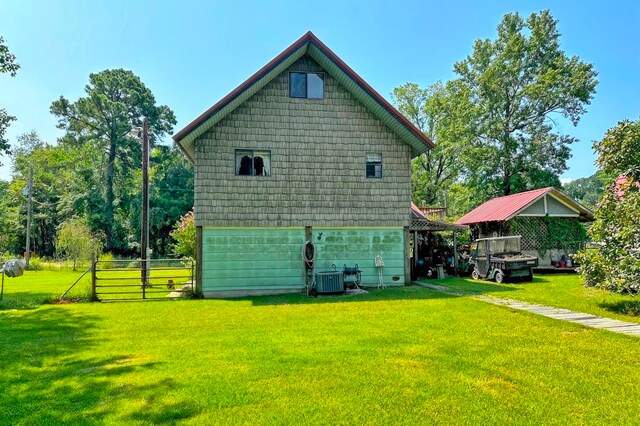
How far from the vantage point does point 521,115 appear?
27531 millimetres

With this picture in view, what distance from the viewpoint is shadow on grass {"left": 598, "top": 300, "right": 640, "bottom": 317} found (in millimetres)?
8363

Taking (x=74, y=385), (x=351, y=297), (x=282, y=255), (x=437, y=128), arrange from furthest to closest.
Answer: (x=437, y=128) → (x=282, y=255) → (x=351, y=297) → (x=74, y=385)

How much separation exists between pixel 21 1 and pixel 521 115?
2751 cm

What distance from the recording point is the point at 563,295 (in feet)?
36.2

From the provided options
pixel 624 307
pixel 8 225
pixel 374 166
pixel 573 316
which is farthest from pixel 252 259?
pixel 8 225

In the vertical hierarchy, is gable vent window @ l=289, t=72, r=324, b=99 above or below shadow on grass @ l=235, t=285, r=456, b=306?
above

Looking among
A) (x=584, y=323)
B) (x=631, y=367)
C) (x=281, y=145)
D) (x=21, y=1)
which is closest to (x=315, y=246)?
(x=281, y=145)

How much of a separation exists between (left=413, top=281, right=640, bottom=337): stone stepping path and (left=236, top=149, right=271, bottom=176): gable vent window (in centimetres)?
755

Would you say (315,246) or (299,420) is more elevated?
(315,246)

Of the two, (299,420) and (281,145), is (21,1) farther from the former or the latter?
(299,420)

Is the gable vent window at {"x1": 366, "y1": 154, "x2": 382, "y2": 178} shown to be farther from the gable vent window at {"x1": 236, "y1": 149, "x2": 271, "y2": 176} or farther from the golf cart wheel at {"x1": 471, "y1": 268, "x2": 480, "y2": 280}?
the golf cart wheel at {"x1": 471, "y1": 268, "x2": 480, "y2": 280}

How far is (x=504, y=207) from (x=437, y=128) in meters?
15.5

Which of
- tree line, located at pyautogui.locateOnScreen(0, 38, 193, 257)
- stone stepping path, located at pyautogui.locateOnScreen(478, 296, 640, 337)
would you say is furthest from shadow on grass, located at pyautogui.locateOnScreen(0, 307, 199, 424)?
tree line, located at pyautogui.locateOnScreen(0, 38, 193, 257)

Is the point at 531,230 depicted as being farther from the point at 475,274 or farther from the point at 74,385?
the point at 74,385
